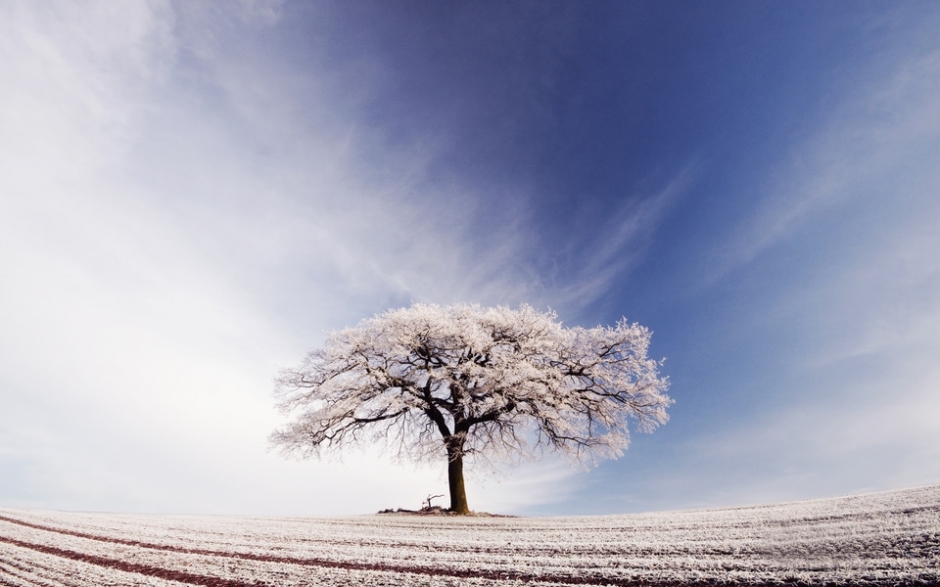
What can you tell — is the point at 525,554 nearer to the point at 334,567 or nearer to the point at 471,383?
the point at 334,567

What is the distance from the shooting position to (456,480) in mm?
23469

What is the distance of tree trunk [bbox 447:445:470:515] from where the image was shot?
22812 mm

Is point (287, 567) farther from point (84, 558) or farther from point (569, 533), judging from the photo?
point (569, 533)

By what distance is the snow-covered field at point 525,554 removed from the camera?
275 inches

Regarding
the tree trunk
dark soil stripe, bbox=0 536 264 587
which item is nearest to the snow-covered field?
dark soil stripe, bbox=0 536 264 587

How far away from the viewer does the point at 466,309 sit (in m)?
25.7

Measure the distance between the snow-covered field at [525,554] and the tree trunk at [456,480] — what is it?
9632 mm

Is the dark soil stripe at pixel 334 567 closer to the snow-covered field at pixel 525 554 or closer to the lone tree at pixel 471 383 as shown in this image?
the snow-covered field at pixel 525 554

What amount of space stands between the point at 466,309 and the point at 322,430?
907 centimetres

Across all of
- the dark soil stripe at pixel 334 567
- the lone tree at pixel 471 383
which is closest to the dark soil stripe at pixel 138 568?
the dark soil stripe at pixel 334 567

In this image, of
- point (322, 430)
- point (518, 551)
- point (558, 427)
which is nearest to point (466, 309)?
point (558, 427)

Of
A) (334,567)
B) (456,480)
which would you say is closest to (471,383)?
(456,480)

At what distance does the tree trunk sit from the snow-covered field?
963 cm

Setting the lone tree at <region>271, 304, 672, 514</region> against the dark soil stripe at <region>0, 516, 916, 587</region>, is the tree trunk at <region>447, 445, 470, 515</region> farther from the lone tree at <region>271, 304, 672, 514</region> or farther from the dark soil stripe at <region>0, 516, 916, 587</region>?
the dark soil stripe at <region>0, 516, 916, 587</region>
